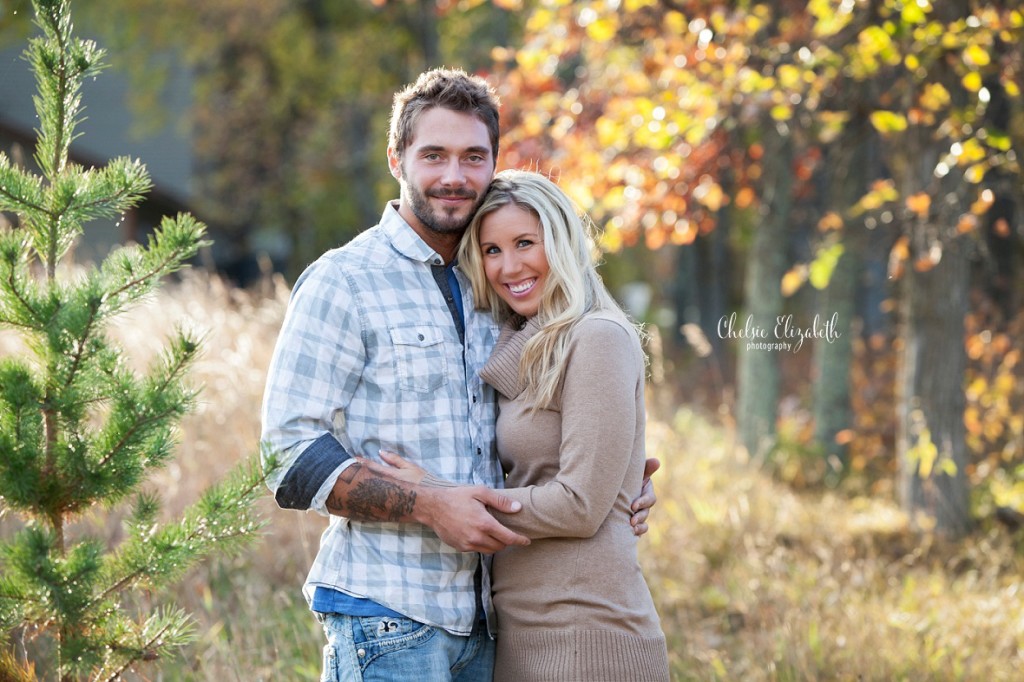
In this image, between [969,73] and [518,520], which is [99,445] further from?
[969,73]

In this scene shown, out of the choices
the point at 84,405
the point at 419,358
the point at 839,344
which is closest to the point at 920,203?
the point at 419,358

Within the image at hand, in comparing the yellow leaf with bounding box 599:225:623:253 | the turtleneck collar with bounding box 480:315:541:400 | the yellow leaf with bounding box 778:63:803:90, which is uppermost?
the yellow leaf with bounding box 778:63:803:90

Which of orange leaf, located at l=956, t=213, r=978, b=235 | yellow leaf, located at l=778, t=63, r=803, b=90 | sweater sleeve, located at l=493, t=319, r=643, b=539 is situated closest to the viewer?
sweater sleeve, located at l=493, t=319, r=643, b=539

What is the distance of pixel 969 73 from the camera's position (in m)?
4.73

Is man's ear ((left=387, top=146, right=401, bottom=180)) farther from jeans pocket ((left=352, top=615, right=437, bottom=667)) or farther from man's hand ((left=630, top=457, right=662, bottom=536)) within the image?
jeans pocket ((left=352, top=615, right=437, bottom=667))

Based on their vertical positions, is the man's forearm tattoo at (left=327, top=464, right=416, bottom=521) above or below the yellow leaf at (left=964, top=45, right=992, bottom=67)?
below

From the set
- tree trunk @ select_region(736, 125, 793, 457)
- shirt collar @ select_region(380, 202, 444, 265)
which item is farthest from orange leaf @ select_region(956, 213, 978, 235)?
tree trunk @ select_region(736, 125, 793, 457)

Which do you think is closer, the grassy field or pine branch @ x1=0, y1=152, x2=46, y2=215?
pine branch @ x1=0, y1=152, x2=46, y2=215

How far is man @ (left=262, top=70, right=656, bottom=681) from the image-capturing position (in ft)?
8.69

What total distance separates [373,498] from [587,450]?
1.88 feet

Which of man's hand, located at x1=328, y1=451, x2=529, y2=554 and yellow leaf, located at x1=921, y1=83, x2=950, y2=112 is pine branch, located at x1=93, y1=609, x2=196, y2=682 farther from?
yellow leaf, located at x1=921, y1=83, x2=950, y2=112

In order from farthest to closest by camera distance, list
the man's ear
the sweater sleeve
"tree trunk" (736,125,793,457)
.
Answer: "tree trunk" (736,125,793,457)
the man's ear
the sweater sleeve

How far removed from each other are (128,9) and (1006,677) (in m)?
19.1

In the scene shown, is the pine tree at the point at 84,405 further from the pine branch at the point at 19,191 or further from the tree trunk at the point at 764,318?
the tree trunk at the point at 764,318
